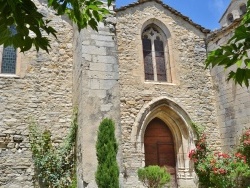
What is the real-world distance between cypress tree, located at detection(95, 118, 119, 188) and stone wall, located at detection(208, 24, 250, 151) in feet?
14.3

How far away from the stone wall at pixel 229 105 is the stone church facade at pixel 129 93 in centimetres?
3

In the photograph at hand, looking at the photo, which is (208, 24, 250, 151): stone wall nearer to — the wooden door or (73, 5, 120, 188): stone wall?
the wooden door

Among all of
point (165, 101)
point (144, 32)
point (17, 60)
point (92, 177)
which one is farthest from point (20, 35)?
point (144, 32)

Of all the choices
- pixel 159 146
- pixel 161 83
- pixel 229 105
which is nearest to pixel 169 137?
pixel 159 146

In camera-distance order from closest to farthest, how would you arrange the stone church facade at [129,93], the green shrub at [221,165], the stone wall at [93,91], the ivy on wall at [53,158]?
the stone wall at [93,91] → the stone church facade at [129,93] → the ivy on wall at [53,158] → the green shrub at [221,165]

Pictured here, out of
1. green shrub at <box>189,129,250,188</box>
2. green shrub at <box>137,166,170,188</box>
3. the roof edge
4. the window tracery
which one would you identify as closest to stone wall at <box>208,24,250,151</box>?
green shrub at <box>189,129,250,188</box>

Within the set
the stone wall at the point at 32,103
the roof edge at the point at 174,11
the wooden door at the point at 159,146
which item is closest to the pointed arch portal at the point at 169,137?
the wooden door at the point at 159,146

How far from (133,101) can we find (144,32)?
2.64m

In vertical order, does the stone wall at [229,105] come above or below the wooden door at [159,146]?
above

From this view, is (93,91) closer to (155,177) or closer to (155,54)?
(155,177)

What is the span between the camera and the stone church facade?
21.5 ft

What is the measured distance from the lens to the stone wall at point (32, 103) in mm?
7113

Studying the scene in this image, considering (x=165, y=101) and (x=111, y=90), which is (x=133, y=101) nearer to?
(x=165, y=101)

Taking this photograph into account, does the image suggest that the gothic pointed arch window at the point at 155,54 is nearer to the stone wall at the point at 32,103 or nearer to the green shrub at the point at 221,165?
the green shrub at the point at 221,165
